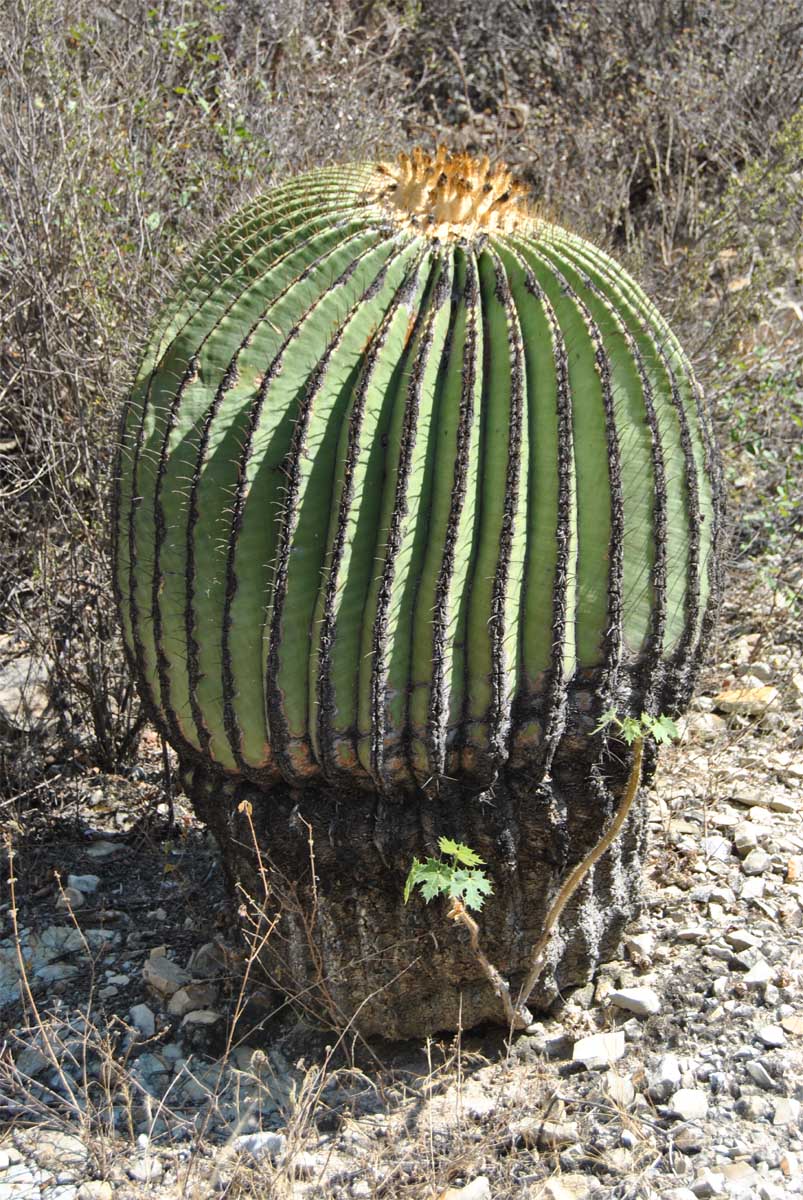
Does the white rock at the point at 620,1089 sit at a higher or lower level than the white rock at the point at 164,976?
lower

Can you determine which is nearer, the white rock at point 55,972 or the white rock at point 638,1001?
the white rock at point 638,1001

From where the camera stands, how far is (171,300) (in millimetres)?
2564

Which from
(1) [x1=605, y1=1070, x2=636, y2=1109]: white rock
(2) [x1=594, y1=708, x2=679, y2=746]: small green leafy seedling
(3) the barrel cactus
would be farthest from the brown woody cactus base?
(1) [x1=605, y1=1070, x2=636, y2=1109]: white rock

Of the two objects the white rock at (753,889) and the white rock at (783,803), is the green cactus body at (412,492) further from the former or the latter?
the white rock at (783,803)

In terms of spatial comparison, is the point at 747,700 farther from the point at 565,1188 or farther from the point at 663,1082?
the point at 565,1188

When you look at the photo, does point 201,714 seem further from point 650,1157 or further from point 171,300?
point 650,1157

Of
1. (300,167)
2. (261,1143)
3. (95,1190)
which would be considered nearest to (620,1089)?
(261,1143)

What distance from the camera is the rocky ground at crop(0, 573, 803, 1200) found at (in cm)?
241

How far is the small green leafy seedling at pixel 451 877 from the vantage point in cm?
231

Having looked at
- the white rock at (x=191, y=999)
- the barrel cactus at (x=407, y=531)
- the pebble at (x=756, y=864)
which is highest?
the barrel cactus at (x=407, y=531)

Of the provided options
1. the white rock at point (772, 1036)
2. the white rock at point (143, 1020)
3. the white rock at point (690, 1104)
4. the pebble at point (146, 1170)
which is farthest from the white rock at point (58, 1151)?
the white rock at point (772, 1036)

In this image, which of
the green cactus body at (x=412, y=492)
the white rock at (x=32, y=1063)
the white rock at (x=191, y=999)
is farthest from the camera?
the white rock at (x=191, y=999)

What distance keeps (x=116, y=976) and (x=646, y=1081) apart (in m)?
1.32

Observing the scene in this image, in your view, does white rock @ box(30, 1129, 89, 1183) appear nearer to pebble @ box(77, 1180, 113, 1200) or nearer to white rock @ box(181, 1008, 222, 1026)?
pebble @ box(77, 1180, 113, 1200)
